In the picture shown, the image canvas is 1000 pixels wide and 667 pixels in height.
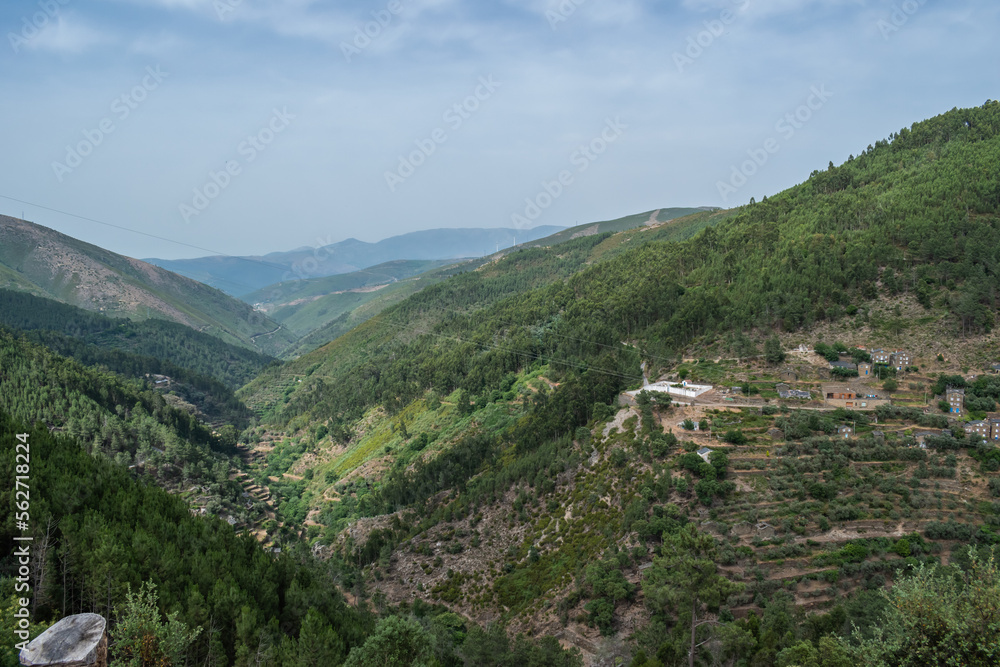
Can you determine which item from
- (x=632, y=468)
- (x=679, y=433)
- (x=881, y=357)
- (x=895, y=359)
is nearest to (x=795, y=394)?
(x=881, y=357)

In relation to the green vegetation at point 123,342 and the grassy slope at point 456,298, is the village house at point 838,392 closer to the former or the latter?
the grassy slope at point 456,298

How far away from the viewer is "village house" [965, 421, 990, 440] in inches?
1578

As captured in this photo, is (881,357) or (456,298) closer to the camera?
(881,357)

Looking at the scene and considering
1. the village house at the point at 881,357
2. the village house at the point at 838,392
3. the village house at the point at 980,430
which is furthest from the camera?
the village house at the point at 881,357

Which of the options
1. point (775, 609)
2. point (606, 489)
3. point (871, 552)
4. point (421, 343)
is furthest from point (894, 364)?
point (421, 343)

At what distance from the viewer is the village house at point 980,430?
40078 mm

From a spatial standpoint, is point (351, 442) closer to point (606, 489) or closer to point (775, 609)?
point (606, 489)

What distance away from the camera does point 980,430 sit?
40.4 metres

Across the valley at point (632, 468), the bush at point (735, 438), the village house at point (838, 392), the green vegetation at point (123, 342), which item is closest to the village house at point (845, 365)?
the valley at point (632, 468)

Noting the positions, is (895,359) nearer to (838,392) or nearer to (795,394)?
(838,392)

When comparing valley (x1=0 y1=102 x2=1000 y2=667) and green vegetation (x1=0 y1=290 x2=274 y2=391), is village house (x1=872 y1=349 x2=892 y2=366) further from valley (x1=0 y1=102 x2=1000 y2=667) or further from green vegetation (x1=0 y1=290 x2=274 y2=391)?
green vegetation (x1=0 y1=290 x2=274 y2=391)

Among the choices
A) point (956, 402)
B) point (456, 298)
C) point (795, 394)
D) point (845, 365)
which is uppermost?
point (456, 298)

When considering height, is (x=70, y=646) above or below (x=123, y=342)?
below

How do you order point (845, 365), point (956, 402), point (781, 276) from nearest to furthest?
point (956, 402), point (845, 365), point (781, 276)
